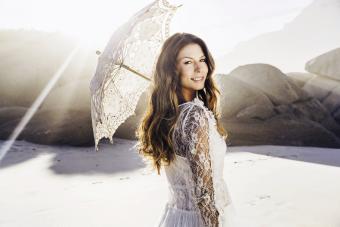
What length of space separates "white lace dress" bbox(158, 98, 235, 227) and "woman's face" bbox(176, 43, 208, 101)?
0.66 feet

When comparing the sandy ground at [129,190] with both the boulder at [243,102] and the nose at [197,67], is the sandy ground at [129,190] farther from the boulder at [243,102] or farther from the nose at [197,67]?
the boulder at [243,102]

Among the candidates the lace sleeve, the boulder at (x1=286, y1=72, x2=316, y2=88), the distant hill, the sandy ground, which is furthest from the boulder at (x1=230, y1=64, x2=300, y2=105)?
the distant hill

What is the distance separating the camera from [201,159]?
1.72 metres

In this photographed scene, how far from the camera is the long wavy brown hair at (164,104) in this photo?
1.93 m

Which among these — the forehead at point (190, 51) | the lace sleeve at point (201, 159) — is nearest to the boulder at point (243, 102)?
the forehead at point (190, 51)

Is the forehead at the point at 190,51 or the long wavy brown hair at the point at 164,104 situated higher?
the forehead at the point at 190,51

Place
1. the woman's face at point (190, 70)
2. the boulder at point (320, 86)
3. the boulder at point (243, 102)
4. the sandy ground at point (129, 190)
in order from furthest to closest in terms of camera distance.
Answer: the boulder at point (320, 86), the boulder at point (243, 102), the sandy ground at point (129, 190), the woman's face at point (190, 70)

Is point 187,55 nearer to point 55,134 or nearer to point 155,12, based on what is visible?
point 155,12

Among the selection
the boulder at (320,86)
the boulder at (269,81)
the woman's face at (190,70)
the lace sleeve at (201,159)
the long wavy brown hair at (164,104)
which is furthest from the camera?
the boulder at (320,86)

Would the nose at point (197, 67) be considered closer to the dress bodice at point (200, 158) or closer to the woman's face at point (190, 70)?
the woman's face at point (190, 70)

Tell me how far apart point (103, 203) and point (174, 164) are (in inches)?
154

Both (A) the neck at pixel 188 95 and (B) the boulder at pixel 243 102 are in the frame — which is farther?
(B) the boulder at pixel 243 102

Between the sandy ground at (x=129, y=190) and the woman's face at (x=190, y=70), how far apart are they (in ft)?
8.70

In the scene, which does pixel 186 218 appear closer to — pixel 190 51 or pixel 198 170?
pixel 198 170
